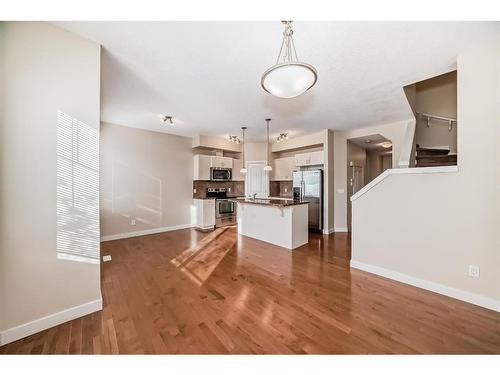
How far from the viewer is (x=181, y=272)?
2953mm

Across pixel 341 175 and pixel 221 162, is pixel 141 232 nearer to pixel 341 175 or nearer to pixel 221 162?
pixel 221 162

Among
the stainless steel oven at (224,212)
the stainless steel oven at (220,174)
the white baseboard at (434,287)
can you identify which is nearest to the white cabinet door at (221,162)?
the stainless steel oven at (220,174)

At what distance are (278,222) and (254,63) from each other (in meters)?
2.96

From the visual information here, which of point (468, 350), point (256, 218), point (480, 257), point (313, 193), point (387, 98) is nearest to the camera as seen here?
point (468, 350)

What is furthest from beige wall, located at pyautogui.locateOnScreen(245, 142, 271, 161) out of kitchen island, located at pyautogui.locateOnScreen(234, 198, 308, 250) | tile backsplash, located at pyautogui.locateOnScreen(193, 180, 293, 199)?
kitchen island, located at pyautogui.locateOnScreen(234, 198, 308, 250)

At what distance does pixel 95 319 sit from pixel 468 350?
3.26m

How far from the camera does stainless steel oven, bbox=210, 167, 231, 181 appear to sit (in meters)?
6.20

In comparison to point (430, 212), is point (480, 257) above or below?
below

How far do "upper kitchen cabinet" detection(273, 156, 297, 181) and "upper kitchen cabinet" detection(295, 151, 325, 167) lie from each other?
26cm

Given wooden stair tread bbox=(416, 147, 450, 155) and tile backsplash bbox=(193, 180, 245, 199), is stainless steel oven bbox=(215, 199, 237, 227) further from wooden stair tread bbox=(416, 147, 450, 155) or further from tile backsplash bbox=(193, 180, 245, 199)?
Result: wooden stair tread bbox=(416, 147, 450, 155)

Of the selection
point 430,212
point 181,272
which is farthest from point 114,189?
point 430,212

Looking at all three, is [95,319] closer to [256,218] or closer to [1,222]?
[1,222]

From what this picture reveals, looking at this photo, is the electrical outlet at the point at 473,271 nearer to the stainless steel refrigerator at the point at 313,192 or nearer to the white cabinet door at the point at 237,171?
the stainless steel refrigerator at the point at 313,192
